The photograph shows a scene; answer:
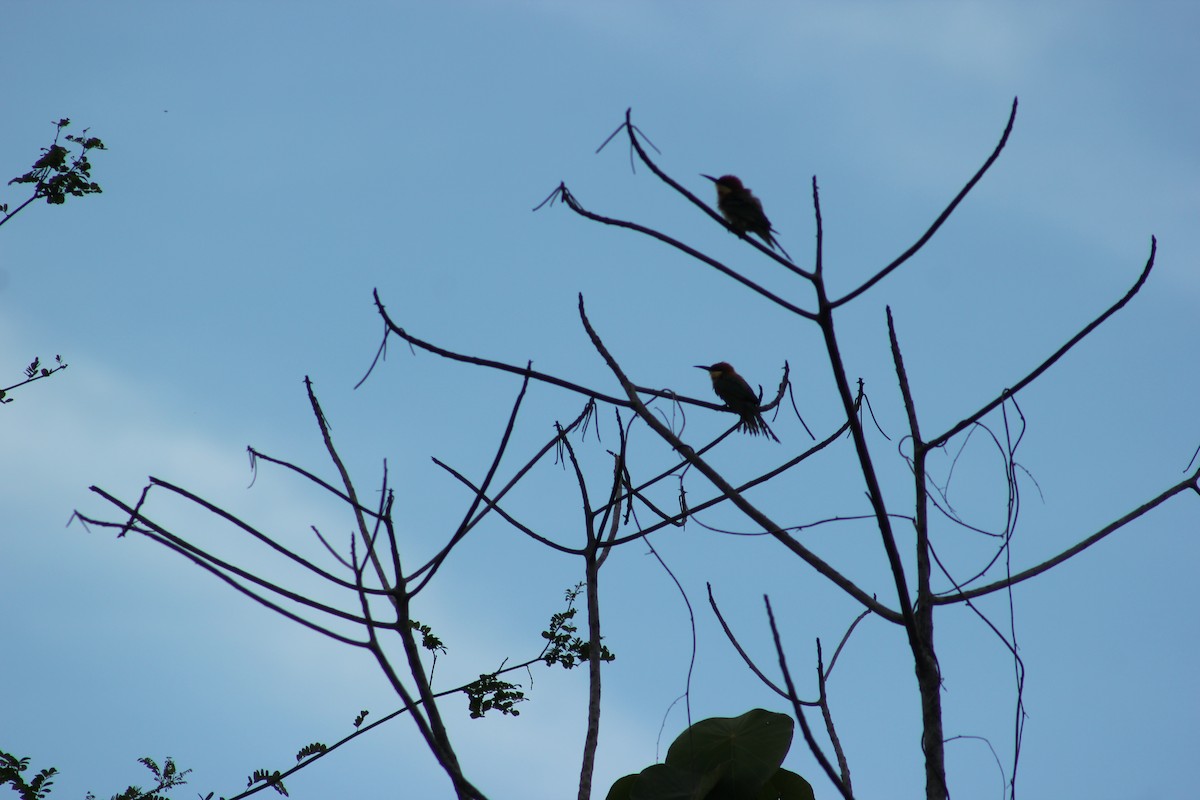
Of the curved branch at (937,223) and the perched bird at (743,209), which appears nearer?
the curved branch at (937,223)

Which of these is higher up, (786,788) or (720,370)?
(720,370)

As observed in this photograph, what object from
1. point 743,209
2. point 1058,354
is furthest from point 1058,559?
point 743,209

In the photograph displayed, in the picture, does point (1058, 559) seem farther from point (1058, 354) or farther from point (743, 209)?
point (743, 209)

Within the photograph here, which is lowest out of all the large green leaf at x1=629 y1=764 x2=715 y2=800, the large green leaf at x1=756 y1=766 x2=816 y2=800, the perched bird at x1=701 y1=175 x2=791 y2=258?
the large green leaf at x1=756 y1=766 x2=816 y2=800

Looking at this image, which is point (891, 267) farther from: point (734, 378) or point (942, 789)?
point (734, 378)

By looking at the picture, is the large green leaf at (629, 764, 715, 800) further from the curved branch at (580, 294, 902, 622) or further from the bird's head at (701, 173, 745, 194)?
the bird's head at (701, 173, 745, 194)

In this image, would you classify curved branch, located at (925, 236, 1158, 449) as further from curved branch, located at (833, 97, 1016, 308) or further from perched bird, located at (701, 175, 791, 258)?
perched bird, located at (701, 175, 791, 258)

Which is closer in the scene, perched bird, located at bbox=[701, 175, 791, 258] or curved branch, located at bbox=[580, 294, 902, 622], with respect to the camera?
curved branch, located at bbox=[580, 294, 902, 622]

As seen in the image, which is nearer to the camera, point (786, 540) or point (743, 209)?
point (786, 540)

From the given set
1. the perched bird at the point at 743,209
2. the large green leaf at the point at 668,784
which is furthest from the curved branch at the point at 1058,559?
the perched bird at the point at 743,209

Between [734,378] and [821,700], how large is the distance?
16.7ft

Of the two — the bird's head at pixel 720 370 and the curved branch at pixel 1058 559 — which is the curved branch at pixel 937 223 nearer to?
the curved branch at pixel 1058 559

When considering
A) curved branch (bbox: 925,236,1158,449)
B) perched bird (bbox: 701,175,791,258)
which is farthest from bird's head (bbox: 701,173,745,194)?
curved branch (bbox: 925,236,1158,449)

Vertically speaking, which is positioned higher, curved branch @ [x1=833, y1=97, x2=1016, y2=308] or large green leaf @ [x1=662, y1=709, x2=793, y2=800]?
curved branch @ [x1=833, y1=97, x2=1016, y2=308]
